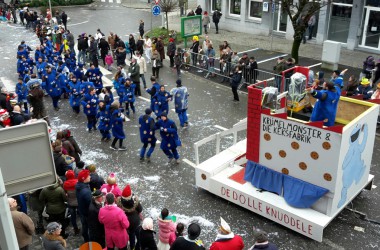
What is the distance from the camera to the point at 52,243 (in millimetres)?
6469

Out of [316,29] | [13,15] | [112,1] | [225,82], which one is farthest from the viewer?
[112,1]

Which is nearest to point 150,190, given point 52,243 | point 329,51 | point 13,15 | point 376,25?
point 52,243

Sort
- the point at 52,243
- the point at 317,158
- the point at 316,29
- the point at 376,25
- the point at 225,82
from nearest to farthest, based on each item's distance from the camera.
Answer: the point at 52,243
the point at 317,158
the point at 225,82
the point at 376,25
the point at 316,29

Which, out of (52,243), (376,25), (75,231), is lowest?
(75,231)

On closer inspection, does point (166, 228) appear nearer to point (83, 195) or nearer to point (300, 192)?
point (83, 195)

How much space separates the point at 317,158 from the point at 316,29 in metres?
16.5

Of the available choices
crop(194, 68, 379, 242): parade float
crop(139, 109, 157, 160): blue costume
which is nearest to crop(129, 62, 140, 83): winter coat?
crop(139, 109, 157, 160): blue costume

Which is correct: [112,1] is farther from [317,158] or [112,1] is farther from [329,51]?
[317,158]

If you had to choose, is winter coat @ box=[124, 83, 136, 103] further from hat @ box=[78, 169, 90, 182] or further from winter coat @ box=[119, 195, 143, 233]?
winter coat @ box=[119, 195, 143, 233]

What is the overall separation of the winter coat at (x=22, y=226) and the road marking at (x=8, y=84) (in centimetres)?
1201

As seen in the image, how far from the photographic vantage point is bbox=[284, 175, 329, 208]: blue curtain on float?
8297 mm

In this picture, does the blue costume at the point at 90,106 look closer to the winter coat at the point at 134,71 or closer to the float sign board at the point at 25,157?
the winter coat at the point at 134,71

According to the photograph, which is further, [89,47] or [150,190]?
[89,47]

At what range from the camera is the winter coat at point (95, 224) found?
736cm
